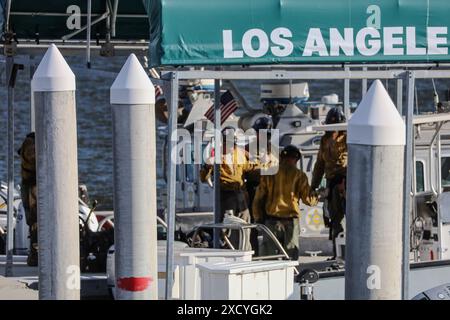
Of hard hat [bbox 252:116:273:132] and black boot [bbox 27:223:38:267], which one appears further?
hard hat [bbox 252:116:273:132]

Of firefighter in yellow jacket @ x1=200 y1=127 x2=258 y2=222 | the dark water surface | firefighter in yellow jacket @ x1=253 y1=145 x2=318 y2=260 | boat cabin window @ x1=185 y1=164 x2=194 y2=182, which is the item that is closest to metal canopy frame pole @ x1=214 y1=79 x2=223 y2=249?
firefighter in yellow jacket @ x1=200 y1=127 x2=258 y2=222

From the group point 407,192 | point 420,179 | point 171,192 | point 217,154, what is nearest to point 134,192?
point 171,192

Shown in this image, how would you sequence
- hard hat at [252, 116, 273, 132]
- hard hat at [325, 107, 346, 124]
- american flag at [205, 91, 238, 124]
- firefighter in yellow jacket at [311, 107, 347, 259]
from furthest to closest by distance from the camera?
american flag at [205, 91, 238, 124]
hard hat at [252, 116, 273, 132]
hard hat at [325, 107, 346, 124]
firefighter in yellow jacket at [311, 107, 347, 259]

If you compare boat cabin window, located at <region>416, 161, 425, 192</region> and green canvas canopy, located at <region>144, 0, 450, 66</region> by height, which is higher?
green canvas canopy, located at <region>144, 0, 450, 66</region>

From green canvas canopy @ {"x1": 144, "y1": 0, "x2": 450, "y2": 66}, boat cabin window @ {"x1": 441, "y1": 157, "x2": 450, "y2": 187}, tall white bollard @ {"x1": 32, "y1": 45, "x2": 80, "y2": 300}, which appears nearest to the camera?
tall white bollard @ {"x1": 32, "y1": 45, "x2": 80, "y2": 300}

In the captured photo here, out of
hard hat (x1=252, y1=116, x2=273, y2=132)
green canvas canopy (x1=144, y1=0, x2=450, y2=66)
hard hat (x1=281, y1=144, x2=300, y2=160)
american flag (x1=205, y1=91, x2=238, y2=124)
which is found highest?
green canvas canopy (x1=144, y1=0, x2=450, y2=66)

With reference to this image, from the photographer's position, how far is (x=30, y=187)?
1516 centimetres

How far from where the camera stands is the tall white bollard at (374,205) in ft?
30.8

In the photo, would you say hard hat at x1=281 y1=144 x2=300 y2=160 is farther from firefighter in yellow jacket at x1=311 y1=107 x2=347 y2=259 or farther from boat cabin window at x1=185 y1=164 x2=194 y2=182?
boat cabin window at x1=185 y1=164 x2=194 y2=182

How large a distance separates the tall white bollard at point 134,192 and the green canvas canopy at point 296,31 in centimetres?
137

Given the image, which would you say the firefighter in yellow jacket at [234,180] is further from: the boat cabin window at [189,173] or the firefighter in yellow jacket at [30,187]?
the boat cabin window at [189,173]

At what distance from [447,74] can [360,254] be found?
3119 mm

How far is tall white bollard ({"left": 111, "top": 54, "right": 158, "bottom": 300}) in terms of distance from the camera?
10.4 m

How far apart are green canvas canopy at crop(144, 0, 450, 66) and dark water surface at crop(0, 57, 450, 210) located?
19.8 metres
